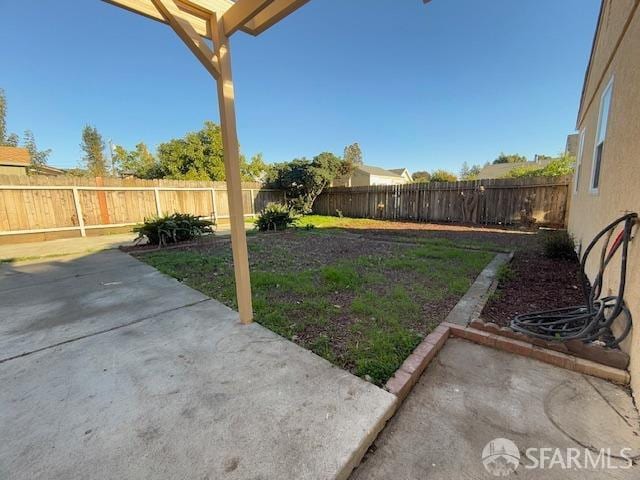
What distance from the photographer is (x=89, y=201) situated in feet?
26.3

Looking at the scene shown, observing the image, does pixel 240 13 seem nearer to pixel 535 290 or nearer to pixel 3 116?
pixel 535 290

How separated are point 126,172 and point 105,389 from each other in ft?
97.4

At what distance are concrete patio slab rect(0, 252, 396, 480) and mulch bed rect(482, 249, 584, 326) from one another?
186 cm

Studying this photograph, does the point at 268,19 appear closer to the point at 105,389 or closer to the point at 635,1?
the point at 105,389

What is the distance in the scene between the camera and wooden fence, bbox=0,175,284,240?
6.86 m

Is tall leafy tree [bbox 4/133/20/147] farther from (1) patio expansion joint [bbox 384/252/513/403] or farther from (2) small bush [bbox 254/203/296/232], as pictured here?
(1) patio expansion joint [bbox 384/252/513/403]

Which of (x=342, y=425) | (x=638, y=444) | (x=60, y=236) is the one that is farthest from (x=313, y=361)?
(x=60, y=236)

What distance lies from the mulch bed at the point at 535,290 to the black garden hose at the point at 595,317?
0.27 metres

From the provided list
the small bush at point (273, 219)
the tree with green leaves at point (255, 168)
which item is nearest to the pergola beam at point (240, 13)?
the small bush at point (273, 219)

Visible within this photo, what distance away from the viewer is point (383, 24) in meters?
6.86

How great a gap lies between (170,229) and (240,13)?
5.51 metres

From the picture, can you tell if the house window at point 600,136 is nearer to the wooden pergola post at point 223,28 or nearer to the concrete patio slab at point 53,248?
the wooden pergola post at point 223,28

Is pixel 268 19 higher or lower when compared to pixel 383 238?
higher

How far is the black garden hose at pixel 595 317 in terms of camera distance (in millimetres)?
1713
